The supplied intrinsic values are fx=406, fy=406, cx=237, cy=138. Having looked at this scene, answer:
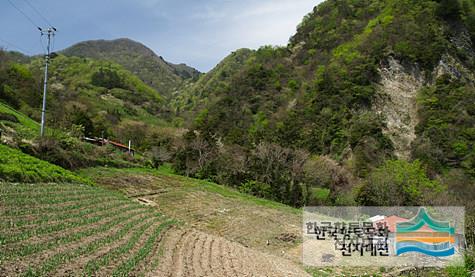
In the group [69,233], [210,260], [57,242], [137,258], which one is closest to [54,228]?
[69,233]

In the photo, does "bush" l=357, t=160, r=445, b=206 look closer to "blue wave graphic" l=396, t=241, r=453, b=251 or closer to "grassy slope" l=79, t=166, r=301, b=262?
"grassy slope" l=79, t=166, r=301, b=262

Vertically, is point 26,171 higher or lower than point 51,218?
higher

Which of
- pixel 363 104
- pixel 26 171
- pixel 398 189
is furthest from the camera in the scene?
pixel 363 104

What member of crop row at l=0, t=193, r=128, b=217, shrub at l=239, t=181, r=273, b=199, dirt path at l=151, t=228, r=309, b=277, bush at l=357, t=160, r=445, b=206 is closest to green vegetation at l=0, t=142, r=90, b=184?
crop row at l=0, t=193, r=128, b=217

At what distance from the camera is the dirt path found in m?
11.3

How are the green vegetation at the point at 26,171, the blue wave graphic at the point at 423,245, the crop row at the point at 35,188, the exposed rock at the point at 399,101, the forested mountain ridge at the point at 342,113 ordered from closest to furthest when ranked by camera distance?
the crop row at the point at 35,188 < the blue wave graphic at the point at 423,245 < the green vegetation at the point at 26,171 < the forested mountain ridge at the point at 342,113 < the exposed rock at the point at 399,101

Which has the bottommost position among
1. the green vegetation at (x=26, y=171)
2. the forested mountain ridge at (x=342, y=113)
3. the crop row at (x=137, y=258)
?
the crop row at (x=137, y=258)

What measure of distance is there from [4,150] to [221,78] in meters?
98.6

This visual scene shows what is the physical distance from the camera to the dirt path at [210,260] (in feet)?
37.1

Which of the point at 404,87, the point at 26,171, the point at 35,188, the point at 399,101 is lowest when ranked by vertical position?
the point at 35,188

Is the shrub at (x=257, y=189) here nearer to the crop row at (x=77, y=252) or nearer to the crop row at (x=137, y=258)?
the crop row at (x=137, y=258)

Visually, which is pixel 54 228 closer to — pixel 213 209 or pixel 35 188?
pixel 35 188

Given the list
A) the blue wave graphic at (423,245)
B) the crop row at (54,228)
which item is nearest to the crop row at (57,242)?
the crop row at (54,228)

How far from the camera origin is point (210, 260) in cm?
1301
